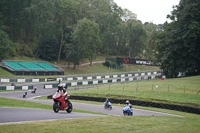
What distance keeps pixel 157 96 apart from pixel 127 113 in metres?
14.5

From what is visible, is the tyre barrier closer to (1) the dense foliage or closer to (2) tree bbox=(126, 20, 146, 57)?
(1) the dense foliage

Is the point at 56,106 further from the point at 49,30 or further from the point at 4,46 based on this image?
the point at 49,30

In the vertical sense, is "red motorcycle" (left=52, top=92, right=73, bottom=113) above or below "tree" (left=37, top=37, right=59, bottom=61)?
below

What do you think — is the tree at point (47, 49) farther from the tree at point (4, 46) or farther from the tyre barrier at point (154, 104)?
the tyre barrier at point (154, 104)

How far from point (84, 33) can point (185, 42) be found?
118ft

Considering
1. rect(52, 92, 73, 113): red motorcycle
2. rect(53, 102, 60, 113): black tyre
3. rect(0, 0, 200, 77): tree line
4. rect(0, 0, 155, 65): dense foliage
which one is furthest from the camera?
rect(0, 0, 155, 65): dense foliage

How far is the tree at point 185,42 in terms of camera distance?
5162 cm

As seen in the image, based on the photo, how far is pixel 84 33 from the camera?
7850 cm

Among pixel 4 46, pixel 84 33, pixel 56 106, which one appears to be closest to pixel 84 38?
pixel 84 33

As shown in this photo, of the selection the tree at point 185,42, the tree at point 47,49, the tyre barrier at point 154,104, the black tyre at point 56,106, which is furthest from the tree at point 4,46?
the black tyre at point 56,106

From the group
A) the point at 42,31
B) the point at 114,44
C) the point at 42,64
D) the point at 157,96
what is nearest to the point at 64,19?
the point at 42,31

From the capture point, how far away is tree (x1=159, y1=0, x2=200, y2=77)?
51.6 meters

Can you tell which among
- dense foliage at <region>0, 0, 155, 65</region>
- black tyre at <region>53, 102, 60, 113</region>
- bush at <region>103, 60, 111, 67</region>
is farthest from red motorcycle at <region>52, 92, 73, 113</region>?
bush at <region>103, 60, 111, 67</region>

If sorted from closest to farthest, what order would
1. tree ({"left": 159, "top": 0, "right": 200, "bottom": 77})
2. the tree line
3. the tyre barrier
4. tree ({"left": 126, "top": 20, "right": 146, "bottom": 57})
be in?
the tyre barrier
tree ({"left": 159, "top": 0, "right": 200, "bottom": 77})
the tree line
tree ({"left": 126, "top": 20, "right": 146, "bottom": 57})
